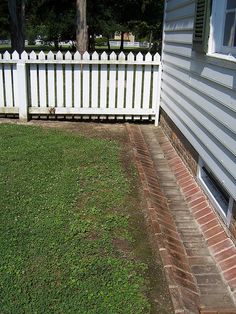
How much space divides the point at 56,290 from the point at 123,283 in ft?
1.56

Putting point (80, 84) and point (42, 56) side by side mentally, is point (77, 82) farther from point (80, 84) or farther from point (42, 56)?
point (42, 56)

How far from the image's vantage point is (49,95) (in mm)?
7895

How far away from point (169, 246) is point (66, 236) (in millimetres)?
892

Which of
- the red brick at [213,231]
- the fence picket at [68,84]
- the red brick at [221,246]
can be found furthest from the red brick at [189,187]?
the fence picket at [68,84]

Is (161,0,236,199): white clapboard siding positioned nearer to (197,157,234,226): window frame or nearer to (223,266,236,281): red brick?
(197,157,234,226): window frame

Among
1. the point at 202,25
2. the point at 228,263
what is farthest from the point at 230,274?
the point at 202,25

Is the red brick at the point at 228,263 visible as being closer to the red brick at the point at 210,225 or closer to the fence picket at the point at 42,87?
the red brick at the point at 210,225

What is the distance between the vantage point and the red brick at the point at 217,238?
3694 millimetres

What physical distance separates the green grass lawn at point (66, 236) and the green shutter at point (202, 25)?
177 centimetres

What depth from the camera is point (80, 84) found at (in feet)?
25.8

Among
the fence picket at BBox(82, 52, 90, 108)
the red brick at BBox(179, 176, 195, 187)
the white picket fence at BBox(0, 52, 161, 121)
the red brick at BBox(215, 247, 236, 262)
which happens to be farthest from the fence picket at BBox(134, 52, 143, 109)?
the red brick at BBox(215, 247, 236, 262)

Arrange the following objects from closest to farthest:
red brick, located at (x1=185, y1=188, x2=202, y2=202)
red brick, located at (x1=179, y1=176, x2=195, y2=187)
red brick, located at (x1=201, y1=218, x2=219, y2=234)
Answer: red brick, located at (x1=201, y1=218, x2=219, y2=234)
red brick, located at (x1=185, y1=188, x2=202, y2=202)
red brick, located at (x1=179, y1=176, x2=195, y2=187)

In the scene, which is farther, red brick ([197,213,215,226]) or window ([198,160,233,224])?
red brick ([197,213,215,226])

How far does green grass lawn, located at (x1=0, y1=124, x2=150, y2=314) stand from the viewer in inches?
108
